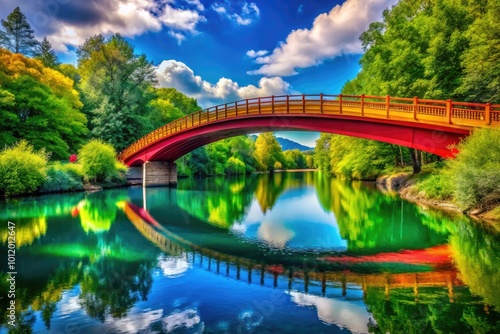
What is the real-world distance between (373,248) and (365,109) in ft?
36.9

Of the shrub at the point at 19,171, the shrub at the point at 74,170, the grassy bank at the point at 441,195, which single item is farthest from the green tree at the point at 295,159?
the shrub at the point at 19,171

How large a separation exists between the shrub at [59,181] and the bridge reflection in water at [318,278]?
61.9 feet

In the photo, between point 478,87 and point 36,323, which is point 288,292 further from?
point 478,87

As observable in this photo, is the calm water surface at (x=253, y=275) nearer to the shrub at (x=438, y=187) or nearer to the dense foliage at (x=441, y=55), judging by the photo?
the shrub at (x=438, y=187)

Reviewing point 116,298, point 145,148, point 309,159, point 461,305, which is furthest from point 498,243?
point 309,159

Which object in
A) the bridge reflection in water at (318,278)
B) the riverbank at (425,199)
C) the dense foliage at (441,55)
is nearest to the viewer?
the bridge reflection in water at (318,278)

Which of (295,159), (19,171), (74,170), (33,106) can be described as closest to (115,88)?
(33,106)

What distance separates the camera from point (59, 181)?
25.7 metres

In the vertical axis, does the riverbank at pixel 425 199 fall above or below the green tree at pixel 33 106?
below

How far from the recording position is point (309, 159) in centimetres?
13538

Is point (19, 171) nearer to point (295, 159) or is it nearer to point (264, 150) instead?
point (264, 150)

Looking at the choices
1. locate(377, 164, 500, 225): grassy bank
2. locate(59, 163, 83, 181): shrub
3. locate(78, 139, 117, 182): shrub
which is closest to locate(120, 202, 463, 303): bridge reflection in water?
locate(377, 164, 500, 225): grassy bank

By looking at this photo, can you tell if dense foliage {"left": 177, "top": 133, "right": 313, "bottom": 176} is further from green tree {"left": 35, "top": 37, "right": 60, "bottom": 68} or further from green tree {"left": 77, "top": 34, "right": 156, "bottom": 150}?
green tree {"left": 35, "top": 37, "right": 60, "bottom": 68}

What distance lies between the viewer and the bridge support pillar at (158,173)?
116 ft
